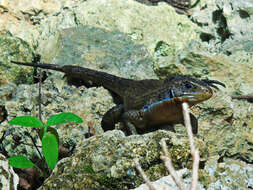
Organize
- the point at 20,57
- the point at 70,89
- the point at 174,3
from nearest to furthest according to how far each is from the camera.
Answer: the point at 70,89, the point at 20,57, the point at 174,3

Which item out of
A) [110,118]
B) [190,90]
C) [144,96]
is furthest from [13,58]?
[190,90]

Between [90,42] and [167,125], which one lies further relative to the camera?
[90,42]

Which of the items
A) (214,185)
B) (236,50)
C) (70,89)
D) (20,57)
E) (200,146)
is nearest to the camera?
(214,185)

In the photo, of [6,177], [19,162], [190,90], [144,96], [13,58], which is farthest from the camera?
[13,58]

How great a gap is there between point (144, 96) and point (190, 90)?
0.60 m

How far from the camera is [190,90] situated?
3252mm

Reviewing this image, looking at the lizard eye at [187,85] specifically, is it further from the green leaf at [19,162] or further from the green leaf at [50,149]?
the green leaf at [19,162]

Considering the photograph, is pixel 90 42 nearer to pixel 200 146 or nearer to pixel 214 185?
pixel 200 146

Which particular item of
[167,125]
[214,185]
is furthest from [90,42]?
[214,185]

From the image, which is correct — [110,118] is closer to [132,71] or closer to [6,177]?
[132,71]

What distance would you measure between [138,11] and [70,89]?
2.20 metres

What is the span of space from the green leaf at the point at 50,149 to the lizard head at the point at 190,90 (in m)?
1.35

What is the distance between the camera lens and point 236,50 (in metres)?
4.88

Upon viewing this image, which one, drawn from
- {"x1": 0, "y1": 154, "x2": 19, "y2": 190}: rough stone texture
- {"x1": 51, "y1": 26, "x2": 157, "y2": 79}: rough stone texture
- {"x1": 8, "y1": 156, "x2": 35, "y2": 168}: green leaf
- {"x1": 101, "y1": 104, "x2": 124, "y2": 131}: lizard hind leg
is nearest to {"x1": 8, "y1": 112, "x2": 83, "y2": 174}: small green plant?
{"x1": 8, "y1": 156, "x2": 35, "y2": 168}: green leaf
